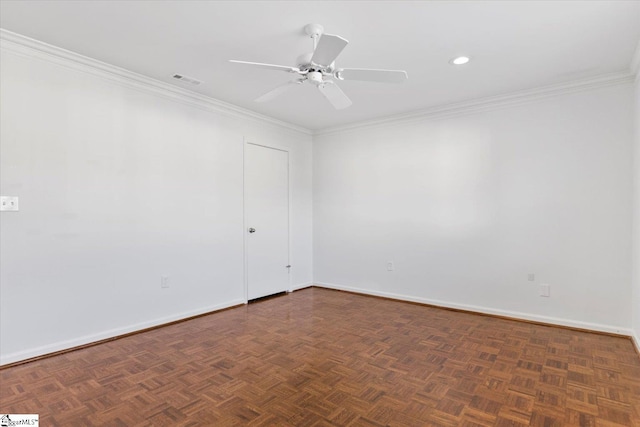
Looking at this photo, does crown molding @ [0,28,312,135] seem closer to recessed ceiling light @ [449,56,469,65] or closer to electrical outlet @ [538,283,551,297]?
recessed ceiling light @ [449,56,469,65]

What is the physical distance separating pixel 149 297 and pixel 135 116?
6.08ft

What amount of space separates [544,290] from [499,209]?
0.98m

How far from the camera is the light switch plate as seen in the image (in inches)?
102

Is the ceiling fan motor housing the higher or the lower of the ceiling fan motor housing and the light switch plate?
the higher

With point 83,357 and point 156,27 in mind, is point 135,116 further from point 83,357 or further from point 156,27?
point 83,357

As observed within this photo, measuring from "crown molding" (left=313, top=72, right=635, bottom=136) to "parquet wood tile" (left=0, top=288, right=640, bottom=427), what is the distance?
8.09 feet

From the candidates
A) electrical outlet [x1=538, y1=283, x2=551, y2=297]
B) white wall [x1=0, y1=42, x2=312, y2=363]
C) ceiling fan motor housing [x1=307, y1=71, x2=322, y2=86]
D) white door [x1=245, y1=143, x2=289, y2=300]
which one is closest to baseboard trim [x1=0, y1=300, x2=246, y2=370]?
white wall [x1=0, y1=42, x2=312, y2=363]

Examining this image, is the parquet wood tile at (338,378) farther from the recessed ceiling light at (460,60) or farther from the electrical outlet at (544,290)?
the recessed ceiling light at (460,60)

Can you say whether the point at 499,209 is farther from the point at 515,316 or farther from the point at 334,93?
the point at 334,93

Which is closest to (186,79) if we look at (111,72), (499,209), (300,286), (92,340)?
(111,72)

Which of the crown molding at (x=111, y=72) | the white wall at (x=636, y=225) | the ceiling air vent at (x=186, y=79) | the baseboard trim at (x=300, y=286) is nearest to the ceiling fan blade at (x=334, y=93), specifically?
the ceiling air vent at (x=186, y=79)

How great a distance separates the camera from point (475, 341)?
314 cm

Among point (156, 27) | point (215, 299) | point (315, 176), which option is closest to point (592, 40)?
point (156, 27)

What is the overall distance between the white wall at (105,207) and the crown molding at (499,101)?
82.9 inches
